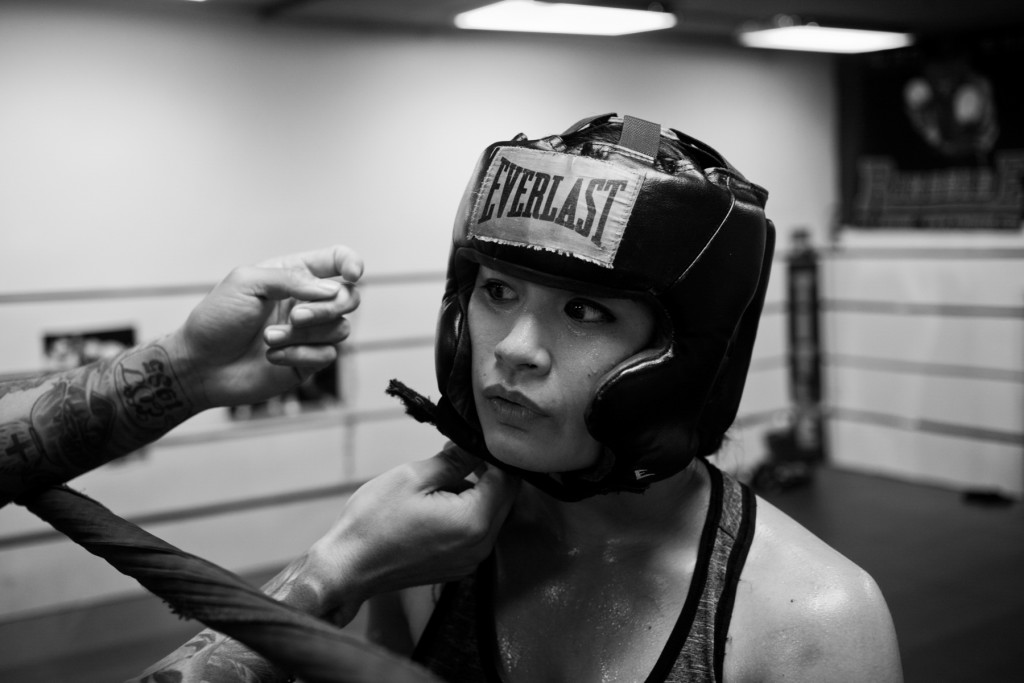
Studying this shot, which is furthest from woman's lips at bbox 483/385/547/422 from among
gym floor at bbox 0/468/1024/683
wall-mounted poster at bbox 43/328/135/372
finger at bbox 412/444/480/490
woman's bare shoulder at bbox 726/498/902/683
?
wall-mounted poster at bbox 43/328/135/372

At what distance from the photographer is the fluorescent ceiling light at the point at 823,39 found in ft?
18.0

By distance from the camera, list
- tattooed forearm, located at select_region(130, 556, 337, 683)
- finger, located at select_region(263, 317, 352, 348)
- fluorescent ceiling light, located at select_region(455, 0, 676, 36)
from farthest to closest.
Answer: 1. fluorescent ceiling light, located at select_region(455, 0, 676, 36)
2. finger, located at select_region(263, 317, 352, 348)
3. tattooed forearm, located at select_region(130, 556, 337, 683)

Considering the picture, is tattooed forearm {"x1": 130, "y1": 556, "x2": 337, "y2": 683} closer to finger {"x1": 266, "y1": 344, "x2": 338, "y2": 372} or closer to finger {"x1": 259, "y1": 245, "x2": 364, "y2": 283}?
finger {"x1": 266, "y1": 344, "x2": 338, "y2": 372}

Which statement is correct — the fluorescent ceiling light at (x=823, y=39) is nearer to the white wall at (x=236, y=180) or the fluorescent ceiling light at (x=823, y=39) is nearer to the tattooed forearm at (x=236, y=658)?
the white wall at (x=236, y=180)

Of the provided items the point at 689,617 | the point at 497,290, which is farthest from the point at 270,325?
Result: the point at 689,617

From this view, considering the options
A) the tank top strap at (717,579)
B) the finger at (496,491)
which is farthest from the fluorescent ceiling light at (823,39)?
the finger at (496,491)

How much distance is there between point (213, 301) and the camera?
5.00 feet

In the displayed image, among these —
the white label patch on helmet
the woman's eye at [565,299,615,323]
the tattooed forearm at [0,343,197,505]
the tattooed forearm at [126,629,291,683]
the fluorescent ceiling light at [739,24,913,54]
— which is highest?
the fluorescent ceiling light at [739,24,913,54]

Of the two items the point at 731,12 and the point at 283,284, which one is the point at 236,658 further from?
the point at 731,12

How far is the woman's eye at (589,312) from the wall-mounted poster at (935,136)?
17.9ft

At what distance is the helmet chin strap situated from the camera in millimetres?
1286

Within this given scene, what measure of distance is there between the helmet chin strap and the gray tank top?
7.5 inches

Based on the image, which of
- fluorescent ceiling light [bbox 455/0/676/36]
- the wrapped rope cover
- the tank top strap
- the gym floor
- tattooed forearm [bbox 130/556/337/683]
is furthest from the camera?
fluorescent ceiling light [bbox 455/0/676/36]

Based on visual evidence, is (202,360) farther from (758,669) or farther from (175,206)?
(175,206)
